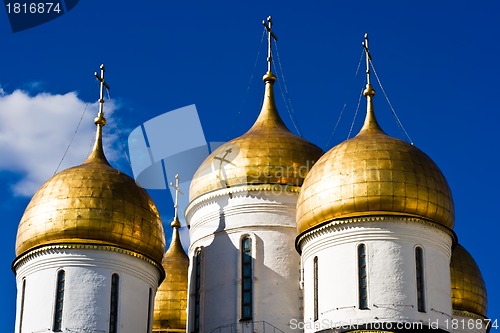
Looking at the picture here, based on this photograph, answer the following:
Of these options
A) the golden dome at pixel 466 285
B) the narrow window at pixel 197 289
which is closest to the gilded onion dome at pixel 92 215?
the narrow window at pixel 197 289

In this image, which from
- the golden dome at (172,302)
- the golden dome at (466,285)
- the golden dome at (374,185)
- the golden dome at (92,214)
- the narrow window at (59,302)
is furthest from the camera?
the golden dome at (172,302)

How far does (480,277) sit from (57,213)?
9277 mm

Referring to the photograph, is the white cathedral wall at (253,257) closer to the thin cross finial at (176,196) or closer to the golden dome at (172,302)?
the golden dome at (172,302)

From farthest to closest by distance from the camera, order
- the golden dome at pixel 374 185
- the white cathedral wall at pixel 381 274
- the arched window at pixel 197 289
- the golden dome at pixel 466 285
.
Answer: the golden dome at pixel 466 285
the arched window at pixel 197 289
the golden dome at pixel 374 185
the white cathedral wall at pixel 381 274

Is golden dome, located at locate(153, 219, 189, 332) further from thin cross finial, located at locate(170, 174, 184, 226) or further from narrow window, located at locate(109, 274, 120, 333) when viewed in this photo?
narrow window, located at locate(109, 274, 120, 333)

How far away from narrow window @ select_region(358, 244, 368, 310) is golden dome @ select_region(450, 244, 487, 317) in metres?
5.01

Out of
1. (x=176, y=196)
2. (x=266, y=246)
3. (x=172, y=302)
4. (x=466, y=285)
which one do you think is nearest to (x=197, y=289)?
(x=266, y=246)

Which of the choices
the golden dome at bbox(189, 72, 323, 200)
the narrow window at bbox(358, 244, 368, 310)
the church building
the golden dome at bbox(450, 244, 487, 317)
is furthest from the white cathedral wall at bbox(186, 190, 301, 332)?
the golden dome at bbox(450, 244, 487, 317)

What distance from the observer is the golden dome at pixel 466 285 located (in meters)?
27.3

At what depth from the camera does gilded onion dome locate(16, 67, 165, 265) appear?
80.2 ft

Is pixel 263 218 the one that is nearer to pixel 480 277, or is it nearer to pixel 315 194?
→ pixel 315 194

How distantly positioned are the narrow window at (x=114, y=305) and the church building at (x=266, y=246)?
23mm

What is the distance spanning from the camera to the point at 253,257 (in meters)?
25.8

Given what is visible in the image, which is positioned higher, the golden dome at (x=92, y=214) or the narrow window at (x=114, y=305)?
the golden dome at (x=92, y=214)
